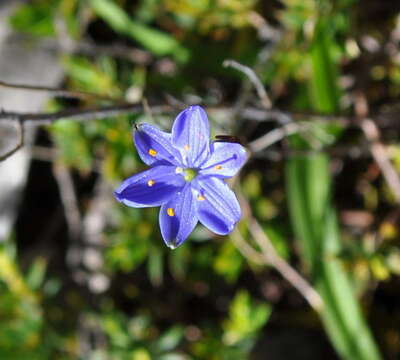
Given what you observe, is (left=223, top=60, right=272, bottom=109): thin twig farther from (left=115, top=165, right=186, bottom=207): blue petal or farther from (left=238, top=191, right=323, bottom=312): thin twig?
(left=238, top=191, right=323, bottom=312): thin twig

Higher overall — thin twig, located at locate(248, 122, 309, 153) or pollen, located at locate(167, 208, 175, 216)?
thin twig, located at locate(248, 122, 309, 153)

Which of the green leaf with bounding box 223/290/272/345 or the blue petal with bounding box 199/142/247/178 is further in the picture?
the green leaf with bounding box 223/290/272/345

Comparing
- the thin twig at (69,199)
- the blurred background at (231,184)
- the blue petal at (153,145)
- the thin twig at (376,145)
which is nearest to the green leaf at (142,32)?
the blurred background at (231,184)

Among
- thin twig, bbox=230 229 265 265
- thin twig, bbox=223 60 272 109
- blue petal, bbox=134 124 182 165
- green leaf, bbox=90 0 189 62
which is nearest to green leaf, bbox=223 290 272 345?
thin twig, bbox=230 229 265 265

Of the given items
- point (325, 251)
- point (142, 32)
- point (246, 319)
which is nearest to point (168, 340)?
point (246, 319)

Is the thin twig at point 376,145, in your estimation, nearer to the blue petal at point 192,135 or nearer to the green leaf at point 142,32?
the green leaf at point 142,32

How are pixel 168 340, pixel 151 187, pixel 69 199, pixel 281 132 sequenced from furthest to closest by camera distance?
pixel 69 199, pixel 168 340, pixel 281 132, pixel 151 187

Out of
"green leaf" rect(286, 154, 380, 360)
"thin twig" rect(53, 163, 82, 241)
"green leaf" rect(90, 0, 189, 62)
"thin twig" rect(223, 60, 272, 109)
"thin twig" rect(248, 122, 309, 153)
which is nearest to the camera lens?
"thin twig" rect(223, 60, 272, 109)

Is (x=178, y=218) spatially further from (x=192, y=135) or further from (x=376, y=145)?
(x=376, y=145)
